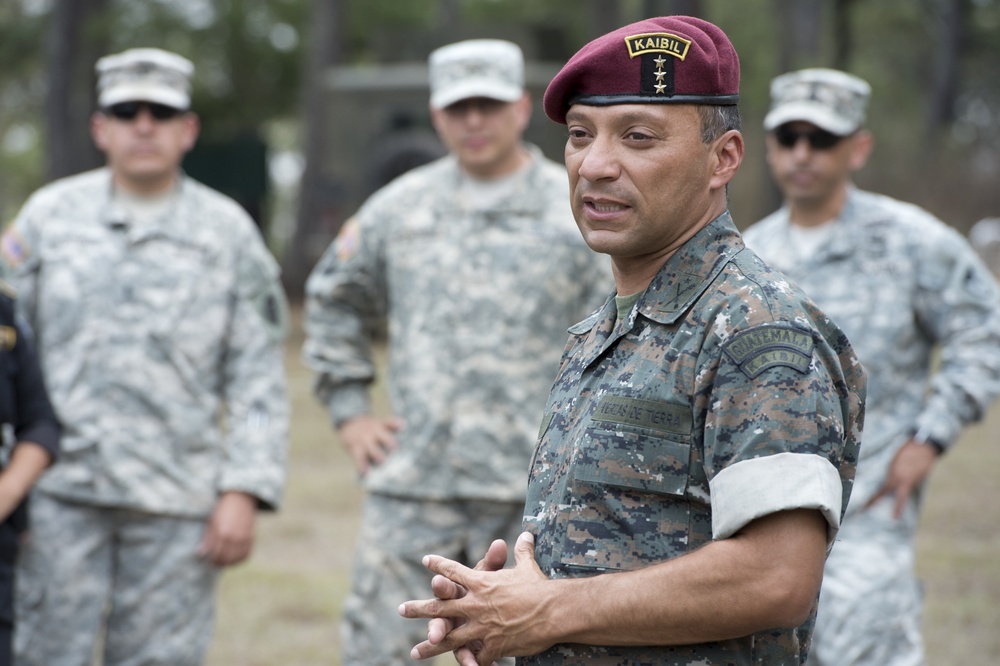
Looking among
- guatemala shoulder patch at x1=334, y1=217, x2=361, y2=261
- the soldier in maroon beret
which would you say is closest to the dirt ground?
guatemala shoulder patch at x1=334, y1=217, x2=361, y2=261

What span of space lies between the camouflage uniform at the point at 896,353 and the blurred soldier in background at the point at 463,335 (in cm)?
90

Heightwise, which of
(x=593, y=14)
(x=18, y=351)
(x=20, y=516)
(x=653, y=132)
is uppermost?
(x=593, y=14)

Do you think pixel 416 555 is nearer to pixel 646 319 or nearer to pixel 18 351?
pixel 18 351

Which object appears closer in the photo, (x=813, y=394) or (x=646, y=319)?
(x=813, y=394)

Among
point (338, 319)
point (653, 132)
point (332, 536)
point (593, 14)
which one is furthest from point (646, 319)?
point (593, 14)

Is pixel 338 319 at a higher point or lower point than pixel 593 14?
lower

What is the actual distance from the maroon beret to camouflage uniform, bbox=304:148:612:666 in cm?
206

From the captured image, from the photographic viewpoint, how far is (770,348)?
1.93m

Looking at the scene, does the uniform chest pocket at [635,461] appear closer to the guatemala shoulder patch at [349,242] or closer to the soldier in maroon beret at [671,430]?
the soldier in maroon beret at [671,430]

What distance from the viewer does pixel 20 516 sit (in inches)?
151

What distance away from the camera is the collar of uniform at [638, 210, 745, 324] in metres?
2.10

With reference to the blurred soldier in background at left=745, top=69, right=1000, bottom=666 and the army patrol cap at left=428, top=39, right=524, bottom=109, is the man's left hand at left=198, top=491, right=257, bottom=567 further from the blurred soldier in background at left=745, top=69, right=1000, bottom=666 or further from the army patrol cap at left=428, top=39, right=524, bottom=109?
the blurred soldier in background at left=745, top=69, right=1000, bottom=666

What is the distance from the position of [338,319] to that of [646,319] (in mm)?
2627

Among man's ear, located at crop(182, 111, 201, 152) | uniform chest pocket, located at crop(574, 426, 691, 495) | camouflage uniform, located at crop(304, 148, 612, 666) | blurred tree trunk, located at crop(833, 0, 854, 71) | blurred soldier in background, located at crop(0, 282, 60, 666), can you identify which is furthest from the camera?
blurred tree trunk, located at crop(833, 0, 854, 71)
